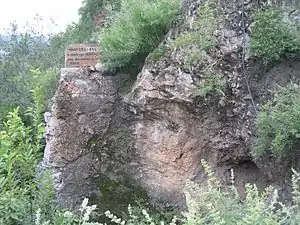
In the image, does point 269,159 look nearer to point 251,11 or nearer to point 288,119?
point 288,119

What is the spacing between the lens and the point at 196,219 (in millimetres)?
2209

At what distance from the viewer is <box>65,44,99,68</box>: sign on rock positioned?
5.26 m

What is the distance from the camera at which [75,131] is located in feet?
16.4

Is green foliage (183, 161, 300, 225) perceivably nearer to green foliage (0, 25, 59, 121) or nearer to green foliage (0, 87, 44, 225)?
green foliage (0, 87, 44, 225)

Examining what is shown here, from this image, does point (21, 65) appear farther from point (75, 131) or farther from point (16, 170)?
point (16, 170)

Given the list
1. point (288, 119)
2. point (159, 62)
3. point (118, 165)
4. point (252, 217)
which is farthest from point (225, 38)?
point (252, 217)

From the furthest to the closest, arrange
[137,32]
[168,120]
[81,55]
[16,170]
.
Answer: [81,55]
[137,32]
[168,120]
[16,170]

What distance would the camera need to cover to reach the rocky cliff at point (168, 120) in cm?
446

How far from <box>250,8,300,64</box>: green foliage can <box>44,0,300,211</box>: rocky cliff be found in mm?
113

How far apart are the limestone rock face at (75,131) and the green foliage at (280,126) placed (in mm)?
1686

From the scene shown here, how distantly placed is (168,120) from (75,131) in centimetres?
95

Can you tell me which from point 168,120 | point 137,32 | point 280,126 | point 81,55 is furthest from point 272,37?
point 81,55

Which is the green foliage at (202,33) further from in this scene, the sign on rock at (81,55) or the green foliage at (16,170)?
the green foliage at (16,170)

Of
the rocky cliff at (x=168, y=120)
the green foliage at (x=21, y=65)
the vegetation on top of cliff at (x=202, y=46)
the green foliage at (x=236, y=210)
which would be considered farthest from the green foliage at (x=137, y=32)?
the green foliage at (x=21, y=65)
